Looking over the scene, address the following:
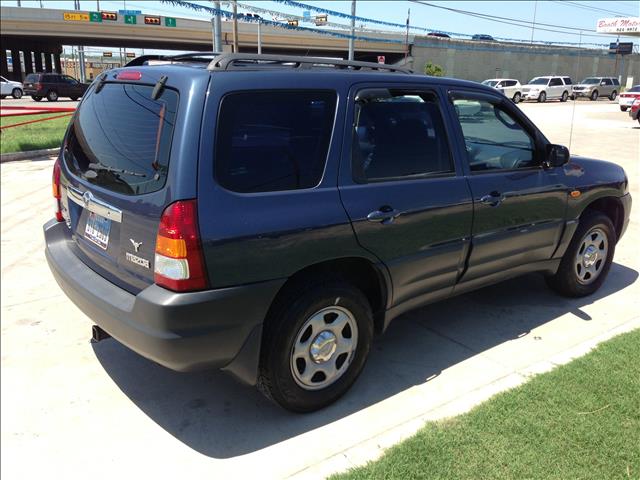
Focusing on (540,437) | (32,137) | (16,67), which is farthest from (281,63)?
(16,67)

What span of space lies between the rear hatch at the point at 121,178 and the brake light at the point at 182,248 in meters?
0.08

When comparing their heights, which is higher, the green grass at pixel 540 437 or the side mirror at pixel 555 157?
the side mirror at pixel 555 157

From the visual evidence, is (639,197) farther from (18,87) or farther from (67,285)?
(18,87)

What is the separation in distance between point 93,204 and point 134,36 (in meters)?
54.2

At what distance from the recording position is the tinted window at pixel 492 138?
3.89 m

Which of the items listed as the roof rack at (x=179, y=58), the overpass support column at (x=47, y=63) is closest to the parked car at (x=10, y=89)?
the roof rack at (x=179, y=58)

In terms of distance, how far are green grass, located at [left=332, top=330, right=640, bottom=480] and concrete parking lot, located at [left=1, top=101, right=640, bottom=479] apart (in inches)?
5.7

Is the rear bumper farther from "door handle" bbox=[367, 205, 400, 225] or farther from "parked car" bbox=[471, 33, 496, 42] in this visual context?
"parked car" bbox=[471, 33, 496, 42]

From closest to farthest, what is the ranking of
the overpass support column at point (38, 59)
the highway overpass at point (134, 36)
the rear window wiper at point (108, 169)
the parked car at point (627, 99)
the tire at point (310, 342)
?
the rear window wiper at point (108, 169), the tire at point (310, 342), the parked car at point (627, 99), the highway overpass at point (134, 36), the overpass support column at point (38, 59)

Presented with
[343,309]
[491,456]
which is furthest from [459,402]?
[343,309]

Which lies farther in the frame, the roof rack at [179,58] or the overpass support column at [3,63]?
the overpass support column at [3,63]

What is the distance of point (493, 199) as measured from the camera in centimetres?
384

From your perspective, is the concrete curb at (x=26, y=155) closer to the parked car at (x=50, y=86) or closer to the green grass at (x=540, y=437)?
the green grass at (x=540, y=437)

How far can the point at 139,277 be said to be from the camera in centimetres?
272
